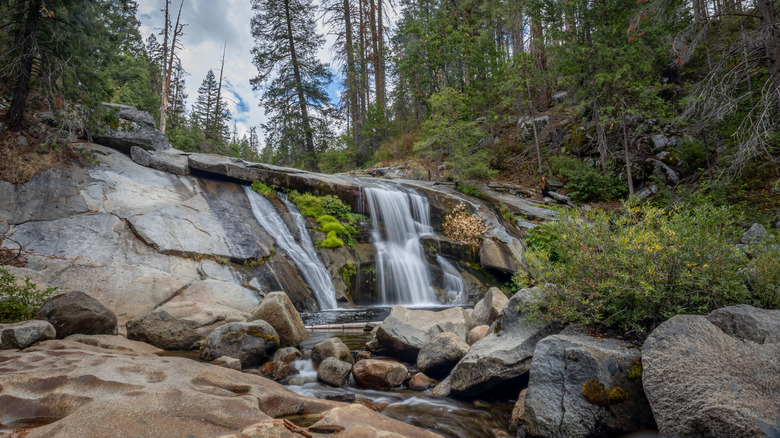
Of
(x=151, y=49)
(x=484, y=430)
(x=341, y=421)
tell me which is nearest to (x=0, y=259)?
(x=341, y=421)

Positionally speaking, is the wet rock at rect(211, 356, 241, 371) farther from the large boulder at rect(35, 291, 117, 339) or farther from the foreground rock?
the large boulder at rect(35, 291, 117, 339)

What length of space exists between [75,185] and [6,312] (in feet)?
19.4

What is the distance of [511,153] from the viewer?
68.3ft

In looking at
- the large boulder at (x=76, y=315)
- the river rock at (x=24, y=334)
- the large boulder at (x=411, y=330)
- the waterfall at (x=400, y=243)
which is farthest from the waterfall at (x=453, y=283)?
the river rock at (x=24, y=334)

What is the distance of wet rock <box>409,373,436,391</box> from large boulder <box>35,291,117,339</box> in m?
4.75

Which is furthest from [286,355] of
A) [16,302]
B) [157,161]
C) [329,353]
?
[157,161]

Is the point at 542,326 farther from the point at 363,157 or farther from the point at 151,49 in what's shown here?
the point at 151,49

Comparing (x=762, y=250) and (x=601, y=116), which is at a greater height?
(x=601, y=116)

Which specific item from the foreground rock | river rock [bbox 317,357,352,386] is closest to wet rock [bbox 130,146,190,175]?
the foreground rock

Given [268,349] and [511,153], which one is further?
[511,153]

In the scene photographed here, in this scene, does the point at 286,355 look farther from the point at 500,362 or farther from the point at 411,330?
the point at 500,362

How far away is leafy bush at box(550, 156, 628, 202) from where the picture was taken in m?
16.0

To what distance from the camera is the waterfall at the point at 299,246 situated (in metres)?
10.3

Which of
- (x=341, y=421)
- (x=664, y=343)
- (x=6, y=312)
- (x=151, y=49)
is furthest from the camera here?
(x=151, y=49)
